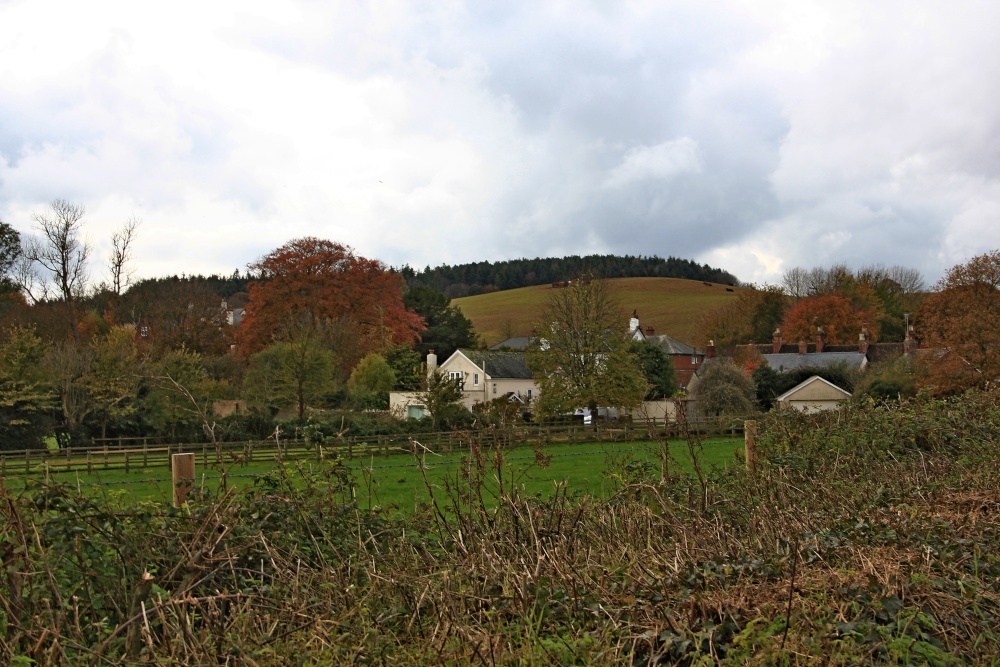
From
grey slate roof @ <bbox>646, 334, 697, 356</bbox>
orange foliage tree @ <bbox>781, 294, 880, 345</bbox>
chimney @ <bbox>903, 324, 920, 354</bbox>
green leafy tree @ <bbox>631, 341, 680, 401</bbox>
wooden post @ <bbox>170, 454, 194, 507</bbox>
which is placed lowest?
wooden post @ <bbox>170, 454, 194, 507</bbox>

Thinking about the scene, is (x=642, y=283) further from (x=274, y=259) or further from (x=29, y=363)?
(x=29, y=363)

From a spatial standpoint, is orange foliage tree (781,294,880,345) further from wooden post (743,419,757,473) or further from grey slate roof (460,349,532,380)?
wooden post (743,419,757,473)

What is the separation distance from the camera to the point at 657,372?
52.6m

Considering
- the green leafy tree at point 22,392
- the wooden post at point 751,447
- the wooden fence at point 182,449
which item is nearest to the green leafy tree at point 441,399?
the wooden fence at point 182,449

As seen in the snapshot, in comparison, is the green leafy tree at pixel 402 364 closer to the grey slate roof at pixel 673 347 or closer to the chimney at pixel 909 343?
the grey slate roof at pixel 673 347

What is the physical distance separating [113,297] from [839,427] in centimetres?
5404

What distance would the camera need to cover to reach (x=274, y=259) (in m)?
56.0

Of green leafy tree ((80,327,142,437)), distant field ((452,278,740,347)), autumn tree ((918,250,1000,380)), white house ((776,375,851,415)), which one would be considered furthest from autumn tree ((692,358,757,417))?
distant field ((452,278,740,347))

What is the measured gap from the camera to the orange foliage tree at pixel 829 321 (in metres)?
72.5

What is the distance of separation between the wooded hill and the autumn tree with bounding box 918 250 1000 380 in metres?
77.5

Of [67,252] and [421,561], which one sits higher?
[67,252]

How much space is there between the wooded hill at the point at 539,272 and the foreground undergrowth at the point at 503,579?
4531 inches

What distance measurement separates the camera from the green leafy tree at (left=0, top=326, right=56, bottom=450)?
102 feet

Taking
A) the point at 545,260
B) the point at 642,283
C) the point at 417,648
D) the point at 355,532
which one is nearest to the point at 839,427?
the point at 355,532
